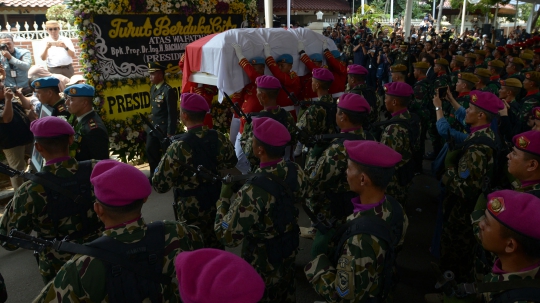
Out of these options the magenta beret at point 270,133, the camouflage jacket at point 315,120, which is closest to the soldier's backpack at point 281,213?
the magenta beret at point 270,133

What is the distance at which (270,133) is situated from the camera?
2.59 meters

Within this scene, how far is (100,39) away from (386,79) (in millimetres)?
7349

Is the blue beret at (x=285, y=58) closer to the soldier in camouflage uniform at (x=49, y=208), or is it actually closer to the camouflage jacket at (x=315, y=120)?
the camouflage jacket at (x=315, y=120)

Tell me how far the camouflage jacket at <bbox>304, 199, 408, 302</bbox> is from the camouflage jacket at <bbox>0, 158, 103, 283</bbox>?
64.3 inches

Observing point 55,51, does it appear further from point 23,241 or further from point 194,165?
point 23,241

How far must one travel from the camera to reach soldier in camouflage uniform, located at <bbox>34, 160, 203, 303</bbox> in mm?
1688

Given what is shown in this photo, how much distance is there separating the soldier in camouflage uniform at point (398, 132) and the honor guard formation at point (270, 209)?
0.02 m

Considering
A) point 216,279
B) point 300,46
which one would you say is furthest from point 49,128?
point 300,46

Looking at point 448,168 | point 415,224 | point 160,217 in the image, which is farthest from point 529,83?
point 160,217

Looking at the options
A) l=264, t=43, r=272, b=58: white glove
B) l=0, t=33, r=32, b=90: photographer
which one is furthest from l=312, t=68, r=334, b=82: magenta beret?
l=0, t=33, r=32, b=90: photographer

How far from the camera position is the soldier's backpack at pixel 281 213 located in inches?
98.1

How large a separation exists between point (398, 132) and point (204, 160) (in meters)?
1.85

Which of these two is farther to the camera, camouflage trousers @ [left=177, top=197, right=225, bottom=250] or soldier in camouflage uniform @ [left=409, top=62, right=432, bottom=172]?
soldier in camouflage uniform @ [left=409, top=62, right=432, bottom=172]

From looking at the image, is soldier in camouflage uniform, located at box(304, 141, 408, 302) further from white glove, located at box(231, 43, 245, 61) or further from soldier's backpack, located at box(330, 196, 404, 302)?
white glove, located at box(231, 43, 245, 61)
